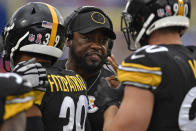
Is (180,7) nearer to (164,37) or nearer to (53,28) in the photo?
(164,37)

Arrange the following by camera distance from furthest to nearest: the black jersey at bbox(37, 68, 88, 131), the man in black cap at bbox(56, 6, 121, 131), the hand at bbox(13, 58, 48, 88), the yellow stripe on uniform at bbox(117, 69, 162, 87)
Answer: the man in black cap at bbox(56, 6, 121, 131) < the black jersey at bbox(37, 68, 88, 131) < the hand at bbox(13, 58, 48, 88) < the yellow stripe on uniform at bbox(117, 69, 162, 87)

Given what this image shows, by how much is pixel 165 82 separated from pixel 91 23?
1882 mm

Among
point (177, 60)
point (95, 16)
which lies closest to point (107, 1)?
point (95, 16)

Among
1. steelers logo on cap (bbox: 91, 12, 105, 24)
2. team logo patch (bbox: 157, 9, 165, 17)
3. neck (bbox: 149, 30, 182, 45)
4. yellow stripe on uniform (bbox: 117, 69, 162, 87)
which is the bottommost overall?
yellow stripe on uniform (bbox: 117, 69, 162, 87)

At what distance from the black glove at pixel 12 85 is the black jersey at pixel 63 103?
73 centimetres

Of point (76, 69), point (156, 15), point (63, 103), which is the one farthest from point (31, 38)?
point (76, 69)

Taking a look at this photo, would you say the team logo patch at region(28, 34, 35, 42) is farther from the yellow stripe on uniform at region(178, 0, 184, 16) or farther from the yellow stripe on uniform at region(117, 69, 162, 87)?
the yellow stripe on uniform at region(178, 0, 184, 16)

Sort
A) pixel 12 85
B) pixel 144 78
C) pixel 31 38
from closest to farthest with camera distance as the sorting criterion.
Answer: pixel 12 85 → pixel 144 78 → pixel 31 38

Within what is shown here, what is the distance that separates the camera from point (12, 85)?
5.92 feet

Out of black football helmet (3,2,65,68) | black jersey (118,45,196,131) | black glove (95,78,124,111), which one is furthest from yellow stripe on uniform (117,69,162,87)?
black football helmet (3,2,65,68)

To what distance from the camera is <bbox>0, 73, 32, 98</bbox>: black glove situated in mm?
1781

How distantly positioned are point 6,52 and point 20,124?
4.21 ft

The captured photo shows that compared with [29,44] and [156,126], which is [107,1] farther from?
[156,126]

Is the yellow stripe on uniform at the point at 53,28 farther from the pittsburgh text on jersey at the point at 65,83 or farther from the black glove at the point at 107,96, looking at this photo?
the black glove at the point at 107,96
